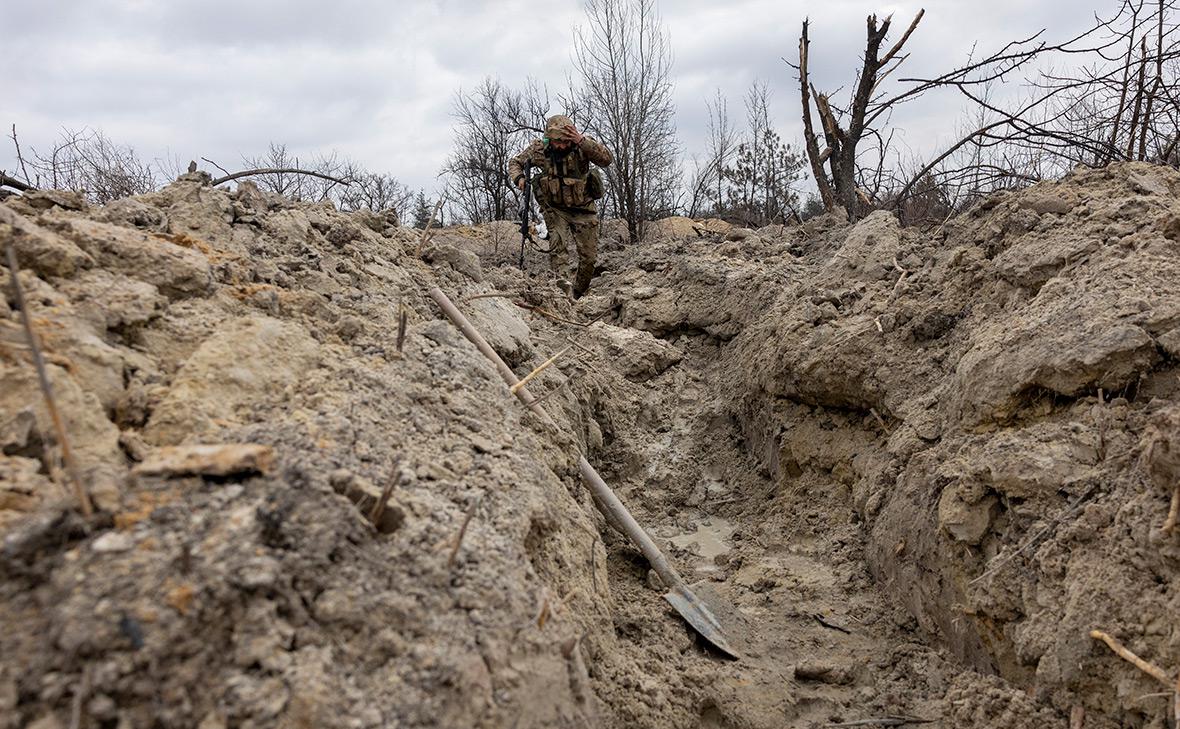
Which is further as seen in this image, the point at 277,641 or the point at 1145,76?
the point at 1145,76

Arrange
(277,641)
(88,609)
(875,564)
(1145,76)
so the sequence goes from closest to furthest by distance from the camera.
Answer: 1. (88,609)
2. (277,641)
3. (875,564)
4. (1145,76)

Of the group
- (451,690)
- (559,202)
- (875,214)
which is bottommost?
(451,690)

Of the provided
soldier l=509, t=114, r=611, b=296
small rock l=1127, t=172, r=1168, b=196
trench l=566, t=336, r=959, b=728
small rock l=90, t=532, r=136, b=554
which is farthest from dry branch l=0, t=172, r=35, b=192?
small rock l=1127, t=172, r=1168, b=196

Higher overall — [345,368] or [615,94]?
[615,94]

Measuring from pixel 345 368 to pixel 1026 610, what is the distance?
2.52 m

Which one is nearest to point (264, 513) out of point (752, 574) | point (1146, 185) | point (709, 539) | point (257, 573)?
point (257, 573)

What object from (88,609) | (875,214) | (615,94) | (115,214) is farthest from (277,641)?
(615,94)

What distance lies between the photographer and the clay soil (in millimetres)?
1599

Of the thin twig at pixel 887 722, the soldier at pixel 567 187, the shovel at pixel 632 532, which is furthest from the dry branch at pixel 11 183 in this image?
the soldier at pixel 567 187

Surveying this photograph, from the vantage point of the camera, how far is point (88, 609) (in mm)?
1447

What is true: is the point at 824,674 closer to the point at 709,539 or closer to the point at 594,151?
the point at 709,539

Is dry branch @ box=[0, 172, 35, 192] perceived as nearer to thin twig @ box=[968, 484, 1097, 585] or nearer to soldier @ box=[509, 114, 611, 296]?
thin twig @ box=[968, 484, 1097, 585]

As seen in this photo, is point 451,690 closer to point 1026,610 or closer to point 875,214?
point 1026,610

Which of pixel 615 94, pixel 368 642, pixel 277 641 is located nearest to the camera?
pixel 277 641
